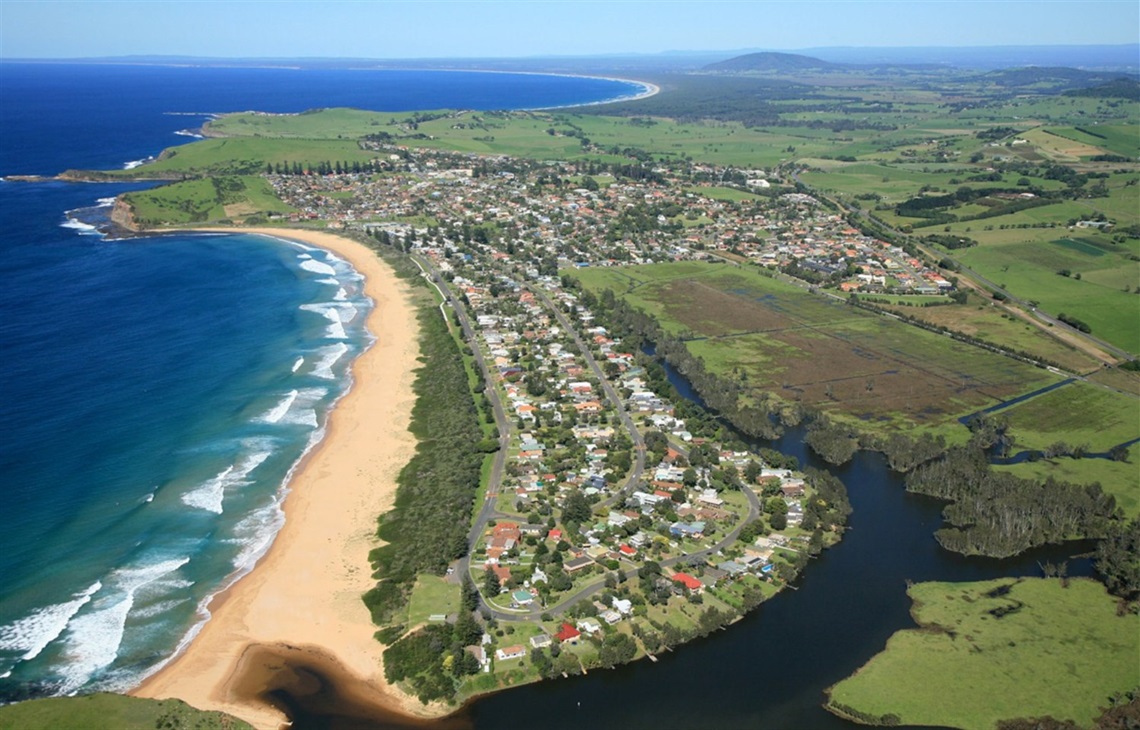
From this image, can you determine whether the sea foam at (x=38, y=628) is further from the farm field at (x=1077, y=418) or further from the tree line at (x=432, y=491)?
the farm field at (x=1077, y=418)

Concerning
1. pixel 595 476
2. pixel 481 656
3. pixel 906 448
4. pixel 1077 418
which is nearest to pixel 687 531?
pixel 595 476

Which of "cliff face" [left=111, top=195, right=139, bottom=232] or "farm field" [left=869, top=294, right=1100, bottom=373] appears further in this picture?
"cliff face" [left=111, top=195, right=139, bottom=232]

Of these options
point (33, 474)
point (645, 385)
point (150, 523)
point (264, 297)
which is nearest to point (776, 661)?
point (645, 385)

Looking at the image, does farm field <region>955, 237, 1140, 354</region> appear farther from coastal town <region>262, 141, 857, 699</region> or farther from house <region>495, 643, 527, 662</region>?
house <region>495, 643, 527, 662</region>

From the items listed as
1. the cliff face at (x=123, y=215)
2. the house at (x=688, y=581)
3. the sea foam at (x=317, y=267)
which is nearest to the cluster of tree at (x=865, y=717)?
the house at (x=688, y=581)

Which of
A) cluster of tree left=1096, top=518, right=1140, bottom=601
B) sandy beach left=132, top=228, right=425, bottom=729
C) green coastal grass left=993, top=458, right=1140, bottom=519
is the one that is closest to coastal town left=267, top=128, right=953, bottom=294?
green coastal grass left=993, top=458, right=1140, bottom=519

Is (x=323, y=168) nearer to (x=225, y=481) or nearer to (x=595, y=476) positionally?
(x=225, y=481)

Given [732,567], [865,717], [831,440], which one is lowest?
[865,717]
